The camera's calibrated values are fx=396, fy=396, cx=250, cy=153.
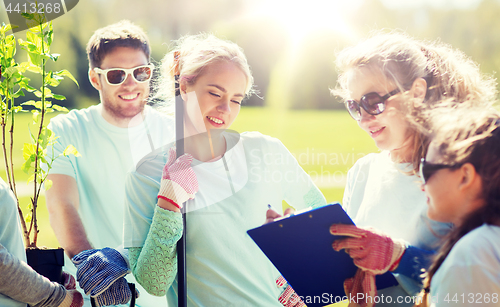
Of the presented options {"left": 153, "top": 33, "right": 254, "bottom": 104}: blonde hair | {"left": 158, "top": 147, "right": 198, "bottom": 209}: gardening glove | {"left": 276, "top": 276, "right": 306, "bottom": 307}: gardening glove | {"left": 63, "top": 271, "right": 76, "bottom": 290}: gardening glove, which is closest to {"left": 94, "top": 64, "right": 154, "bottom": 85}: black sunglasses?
{"left": 153, "top": 33, "right": 254, "bottom": 104}: blonde hair

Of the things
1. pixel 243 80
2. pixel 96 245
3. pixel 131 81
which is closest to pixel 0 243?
pixel 96 245

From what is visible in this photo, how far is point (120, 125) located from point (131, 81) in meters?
0.25

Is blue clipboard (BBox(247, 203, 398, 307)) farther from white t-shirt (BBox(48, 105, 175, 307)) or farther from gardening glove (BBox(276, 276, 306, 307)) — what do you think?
white t-shirt (BBox(48, 105, 175, 307))

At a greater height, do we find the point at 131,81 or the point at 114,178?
the point at 131,81

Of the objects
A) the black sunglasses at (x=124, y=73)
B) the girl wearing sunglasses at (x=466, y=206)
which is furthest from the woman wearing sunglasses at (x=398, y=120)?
the black sunglasses at (x=124, y=73)

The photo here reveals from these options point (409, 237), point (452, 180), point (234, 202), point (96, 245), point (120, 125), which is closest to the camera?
point (452, 180)

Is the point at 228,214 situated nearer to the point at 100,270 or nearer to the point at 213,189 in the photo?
the point at 213,189

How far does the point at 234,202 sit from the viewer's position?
1559 mm

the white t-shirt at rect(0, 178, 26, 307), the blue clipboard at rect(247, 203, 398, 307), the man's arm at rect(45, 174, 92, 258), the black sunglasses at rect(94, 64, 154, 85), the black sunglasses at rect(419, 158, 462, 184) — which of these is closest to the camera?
the black sunglasses at rect(419, 158, 462, 184)

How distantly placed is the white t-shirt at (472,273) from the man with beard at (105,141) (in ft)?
4.41

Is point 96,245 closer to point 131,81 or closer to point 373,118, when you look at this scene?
point 131,81

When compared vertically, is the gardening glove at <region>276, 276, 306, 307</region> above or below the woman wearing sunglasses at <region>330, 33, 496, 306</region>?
below

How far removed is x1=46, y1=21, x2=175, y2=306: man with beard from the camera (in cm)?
195

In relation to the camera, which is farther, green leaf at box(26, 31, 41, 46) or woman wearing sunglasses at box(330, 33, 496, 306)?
green leaf at box(26, 31, 41, 46)
